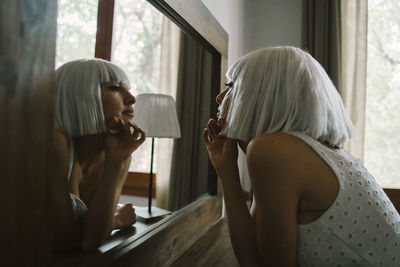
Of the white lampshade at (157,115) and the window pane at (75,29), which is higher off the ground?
the window pane at (75,29)

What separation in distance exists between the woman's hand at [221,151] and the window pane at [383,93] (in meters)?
Answer: 1.55

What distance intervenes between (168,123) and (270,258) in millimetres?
538

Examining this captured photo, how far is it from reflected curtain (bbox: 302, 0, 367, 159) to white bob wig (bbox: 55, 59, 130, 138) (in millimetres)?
1786

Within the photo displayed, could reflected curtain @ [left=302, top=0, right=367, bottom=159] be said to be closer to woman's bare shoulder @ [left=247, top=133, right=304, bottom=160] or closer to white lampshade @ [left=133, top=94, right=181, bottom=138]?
white lampshade @ [left=133, top=94, right=181, bottom=138]

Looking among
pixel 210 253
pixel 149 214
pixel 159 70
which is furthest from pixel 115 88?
pixel 210 253

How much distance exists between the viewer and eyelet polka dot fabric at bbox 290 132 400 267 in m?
0.72

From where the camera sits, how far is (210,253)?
3.61ft

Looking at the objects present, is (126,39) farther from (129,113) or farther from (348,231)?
(348,231)

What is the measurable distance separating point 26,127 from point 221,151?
0.66 m

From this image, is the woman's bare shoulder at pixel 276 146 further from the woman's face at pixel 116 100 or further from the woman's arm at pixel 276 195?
the woman's face at pixel 116 100

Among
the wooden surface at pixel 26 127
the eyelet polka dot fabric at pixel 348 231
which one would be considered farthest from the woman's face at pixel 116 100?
the eyelet polka dot fabric at pixel 348 231

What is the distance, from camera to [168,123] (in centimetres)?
108

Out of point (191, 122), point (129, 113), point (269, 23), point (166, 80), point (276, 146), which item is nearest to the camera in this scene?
point (276, 146)

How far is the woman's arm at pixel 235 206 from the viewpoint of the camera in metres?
0.84
